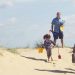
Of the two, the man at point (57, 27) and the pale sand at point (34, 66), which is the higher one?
the man at point (57, 27)

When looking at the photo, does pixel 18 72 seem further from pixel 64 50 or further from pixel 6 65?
pixel 64 50

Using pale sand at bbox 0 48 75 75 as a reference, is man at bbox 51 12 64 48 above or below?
above

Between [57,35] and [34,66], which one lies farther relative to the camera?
[57,35]

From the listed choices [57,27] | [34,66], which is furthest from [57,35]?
[34,66]

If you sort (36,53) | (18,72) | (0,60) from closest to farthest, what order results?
(18,72) < (0,60) < (36,53)

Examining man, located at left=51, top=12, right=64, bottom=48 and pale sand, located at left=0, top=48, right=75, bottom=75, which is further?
man, located at left=51, top=12, right=64, bottom=48

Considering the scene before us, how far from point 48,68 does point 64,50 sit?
519 centimetres

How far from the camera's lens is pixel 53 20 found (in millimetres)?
19016

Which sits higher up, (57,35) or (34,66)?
(57,35)

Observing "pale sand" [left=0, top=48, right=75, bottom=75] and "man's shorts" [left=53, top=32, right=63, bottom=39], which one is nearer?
"pale sand" [left=0, top=48, right=75, bottom=75]

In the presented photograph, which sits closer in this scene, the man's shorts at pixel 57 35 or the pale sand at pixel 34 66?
the pale sand at pixel 34 66

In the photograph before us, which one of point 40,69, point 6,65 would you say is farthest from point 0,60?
point 40,69

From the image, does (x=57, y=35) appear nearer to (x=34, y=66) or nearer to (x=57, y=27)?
(x=57, y=27)

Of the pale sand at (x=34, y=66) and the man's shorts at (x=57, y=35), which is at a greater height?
the man's shorts at (x=57, y=35)
